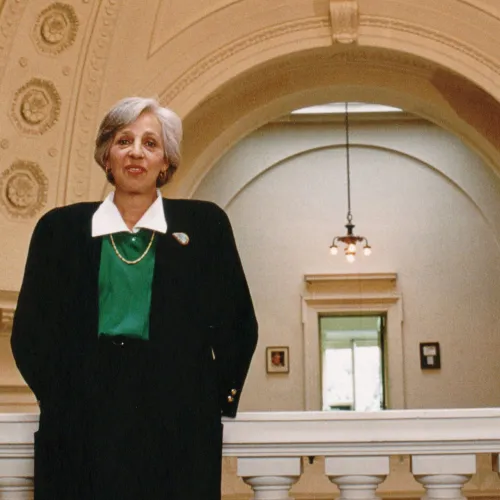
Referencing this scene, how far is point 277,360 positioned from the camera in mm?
13734

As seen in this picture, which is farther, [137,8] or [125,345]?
[137,8]

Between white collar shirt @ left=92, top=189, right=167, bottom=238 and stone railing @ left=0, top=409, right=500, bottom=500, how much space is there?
1.67 feet

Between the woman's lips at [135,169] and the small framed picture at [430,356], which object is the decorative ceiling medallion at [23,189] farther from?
the small framed picture at [430,356]

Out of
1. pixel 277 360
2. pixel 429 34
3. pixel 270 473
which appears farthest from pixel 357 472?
pixel 277 360

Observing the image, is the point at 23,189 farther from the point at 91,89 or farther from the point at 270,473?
the point at 270,473

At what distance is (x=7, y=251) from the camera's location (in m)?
7.58

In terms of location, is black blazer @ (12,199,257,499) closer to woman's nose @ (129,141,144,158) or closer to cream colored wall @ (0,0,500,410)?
woman's nose @ (129,141,144,158)

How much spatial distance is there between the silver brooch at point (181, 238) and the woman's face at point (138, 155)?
0.47ft

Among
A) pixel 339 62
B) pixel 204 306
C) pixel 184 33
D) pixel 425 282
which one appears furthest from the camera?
pixel 425 282

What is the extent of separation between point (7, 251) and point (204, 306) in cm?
569

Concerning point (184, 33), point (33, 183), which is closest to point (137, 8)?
point (184, 33)

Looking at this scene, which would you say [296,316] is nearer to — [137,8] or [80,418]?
[137,8]

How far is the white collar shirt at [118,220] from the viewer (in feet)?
7.39

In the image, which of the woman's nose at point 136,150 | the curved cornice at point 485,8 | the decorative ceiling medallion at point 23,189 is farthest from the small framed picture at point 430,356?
the woman's nose at point 136,150
